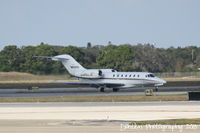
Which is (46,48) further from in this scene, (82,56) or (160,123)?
(160,123)

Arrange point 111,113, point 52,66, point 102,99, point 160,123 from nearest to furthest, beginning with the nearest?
point 160,123 → point 111,113 → point 102,99 → point 52,66

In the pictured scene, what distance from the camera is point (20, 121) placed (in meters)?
30.3

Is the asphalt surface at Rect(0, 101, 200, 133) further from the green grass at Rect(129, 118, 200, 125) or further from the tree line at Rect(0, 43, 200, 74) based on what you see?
the tree line at Rect(0, 43, 200, 74)

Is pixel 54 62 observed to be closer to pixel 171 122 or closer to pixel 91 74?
pixel 91 74

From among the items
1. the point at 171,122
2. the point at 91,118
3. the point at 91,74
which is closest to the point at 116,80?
the point at 91,74

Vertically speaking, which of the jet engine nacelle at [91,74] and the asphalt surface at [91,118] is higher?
the jet engine nacelle at [91,74]

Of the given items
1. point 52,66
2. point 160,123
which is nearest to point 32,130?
point 160,123

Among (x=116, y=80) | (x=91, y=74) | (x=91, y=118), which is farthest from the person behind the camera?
(x=91, y=74)

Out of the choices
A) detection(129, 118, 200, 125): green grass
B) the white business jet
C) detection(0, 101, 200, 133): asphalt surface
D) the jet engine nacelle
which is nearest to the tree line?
the jet engine nacelle

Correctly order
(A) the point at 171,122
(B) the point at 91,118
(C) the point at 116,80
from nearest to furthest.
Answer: (A) the point at 171,122 → (B) the point at 91,118 → (C) the point at 116,80

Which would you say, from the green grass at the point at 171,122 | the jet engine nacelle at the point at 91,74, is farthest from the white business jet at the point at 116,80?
the green grass at the point at 171,122

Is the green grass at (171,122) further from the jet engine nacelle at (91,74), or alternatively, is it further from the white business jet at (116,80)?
the jet engine nacelle at (91,74)

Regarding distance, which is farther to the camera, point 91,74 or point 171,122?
point 91,74

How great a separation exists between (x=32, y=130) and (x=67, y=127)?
6.39ft
